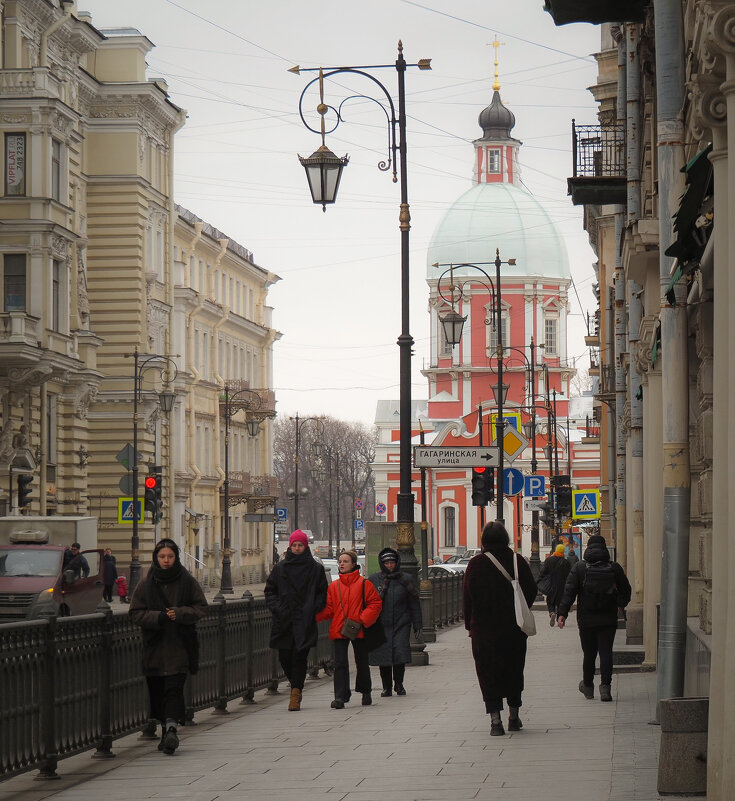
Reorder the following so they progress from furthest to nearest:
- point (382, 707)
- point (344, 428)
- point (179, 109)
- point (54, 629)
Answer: point (344, 428) < point (179, 109) < point (382, 707) < point (54, 629)

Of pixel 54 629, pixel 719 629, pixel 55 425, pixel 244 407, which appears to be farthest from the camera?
pixel 244 407

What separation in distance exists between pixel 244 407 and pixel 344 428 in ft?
263

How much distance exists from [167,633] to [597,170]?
1413cm

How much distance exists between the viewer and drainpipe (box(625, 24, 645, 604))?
21.1m

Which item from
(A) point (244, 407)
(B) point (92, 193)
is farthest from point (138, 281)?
(A) point (244, 407)

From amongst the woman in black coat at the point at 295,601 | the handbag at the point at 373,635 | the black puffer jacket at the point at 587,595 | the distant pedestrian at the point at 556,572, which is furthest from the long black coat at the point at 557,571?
the woman in black coat at the point at 295,601

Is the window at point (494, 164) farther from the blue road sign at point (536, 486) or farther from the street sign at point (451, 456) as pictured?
the street sign at point (451, 456)

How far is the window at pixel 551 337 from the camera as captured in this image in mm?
113812

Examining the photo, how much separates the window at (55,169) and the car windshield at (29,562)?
1876 centimetres

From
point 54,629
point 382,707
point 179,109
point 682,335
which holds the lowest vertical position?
point 382,707

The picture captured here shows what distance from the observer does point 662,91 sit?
1166 cm

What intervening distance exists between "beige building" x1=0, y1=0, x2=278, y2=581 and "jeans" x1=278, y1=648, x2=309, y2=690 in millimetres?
25404

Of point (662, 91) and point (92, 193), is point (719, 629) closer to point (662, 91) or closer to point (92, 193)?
point (662, 91)

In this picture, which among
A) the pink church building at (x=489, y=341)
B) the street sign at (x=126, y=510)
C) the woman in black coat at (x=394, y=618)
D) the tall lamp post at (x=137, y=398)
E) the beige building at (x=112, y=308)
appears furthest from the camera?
the pink church building at (x=489, y=341)
